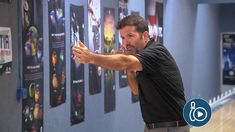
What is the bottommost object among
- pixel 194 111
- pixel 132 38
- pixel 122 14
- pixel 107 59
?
pixel 194 111

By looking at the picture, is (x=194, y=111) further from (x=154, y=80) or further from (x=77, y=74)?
(x=77, y=74)

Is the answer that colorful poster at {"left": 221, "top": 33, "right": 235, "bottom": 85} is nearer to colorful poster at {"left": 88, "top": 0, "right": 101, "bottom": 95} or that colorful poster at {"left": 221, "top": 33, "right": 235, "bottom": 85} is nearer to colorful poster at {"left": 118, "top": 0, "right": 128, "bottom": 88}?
colorful poster at {"left": 118, "top": 0, "right": 128, "bottom": 88}

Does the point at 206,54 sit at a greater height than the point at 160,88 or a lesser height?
greater

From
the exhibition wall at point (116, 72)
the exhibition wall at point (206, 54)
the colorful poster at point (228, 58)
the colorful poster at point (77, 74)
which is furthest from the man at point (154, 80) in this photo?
the colorful poster at point (228, 58)

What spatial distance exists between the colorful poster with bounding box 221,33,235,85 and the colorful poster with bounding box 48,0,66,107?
9981 mm

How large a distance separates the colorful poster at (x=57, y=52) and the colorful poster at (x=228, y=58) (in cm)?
998

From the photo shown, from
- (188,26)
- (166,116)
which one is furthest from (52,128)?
(188,26)

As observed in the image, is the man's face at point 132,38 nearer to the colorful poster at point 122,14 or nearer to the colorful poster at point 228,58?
the colorful poster at point 122,14

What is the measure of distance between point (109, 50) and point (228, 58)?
29.1ft

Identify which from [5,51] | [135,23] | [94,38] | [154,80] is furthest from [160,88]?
[94,38]

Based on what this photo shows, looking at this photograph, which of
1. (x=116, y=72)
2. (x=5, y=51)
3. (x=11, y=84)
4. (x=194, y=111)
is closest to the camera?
(x=194, y=111)

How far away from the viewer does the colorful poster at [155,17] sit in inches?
294

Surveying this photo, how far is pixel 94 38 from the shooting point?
18.1ft

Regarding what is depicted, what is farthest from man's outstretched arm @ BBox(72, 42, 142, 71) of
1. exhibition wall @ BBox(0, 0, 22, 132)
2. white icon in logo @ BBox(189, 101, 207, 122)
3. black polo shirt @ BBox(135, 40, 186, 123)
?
exhibition wall @ BBox(0, 0, 22, 132)
